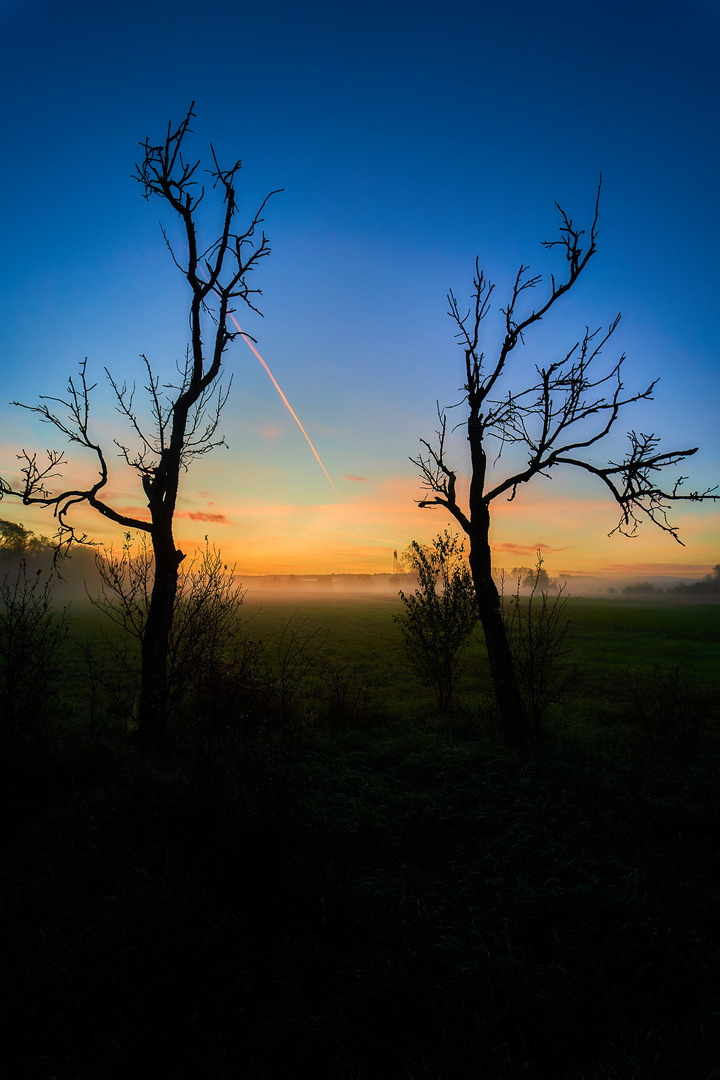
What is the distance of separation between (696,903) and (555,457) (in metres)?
7.14

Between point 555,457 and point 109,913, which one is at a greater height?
point 555,457

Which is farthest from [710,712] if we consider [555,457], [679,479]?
[555,457]

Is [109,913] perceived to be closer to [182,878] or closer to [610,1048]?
[182,878]

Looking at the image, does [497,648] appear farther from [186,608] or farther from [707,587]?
[707,587]

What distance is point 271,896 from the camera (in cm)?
420

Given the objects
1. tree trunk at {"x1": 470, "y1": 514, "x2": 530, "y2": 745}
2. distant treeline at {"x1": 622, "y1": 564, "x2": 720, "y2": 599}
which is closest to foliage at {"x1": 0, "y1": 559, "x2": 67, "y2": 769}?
tree trunk at {"x1": 470, "y1": 514, "x2": 530, "y2": 745}

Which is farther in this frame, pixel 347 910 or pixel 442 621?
pixel 442 621

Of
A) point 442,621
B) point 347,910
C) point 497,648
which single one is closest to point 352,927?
point 347,910

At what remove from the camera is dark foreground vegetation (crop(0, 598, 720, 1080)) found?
3.01 m

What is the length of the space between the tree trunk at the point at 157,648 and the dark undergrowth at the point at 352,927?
3.63 feet

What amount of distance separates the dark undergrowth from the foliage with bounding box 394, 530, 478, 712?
5.06 metres

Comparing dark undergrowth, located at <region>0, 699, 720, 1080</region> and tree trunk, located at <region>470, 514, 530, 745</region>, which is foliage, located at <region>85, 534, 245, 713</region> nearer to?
dark undergrowth, located at <region>0, 699, 720, 1080</region>

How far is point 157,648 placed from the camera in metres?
8.04

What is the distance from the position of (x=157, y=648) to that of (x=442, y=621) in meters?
7.31
